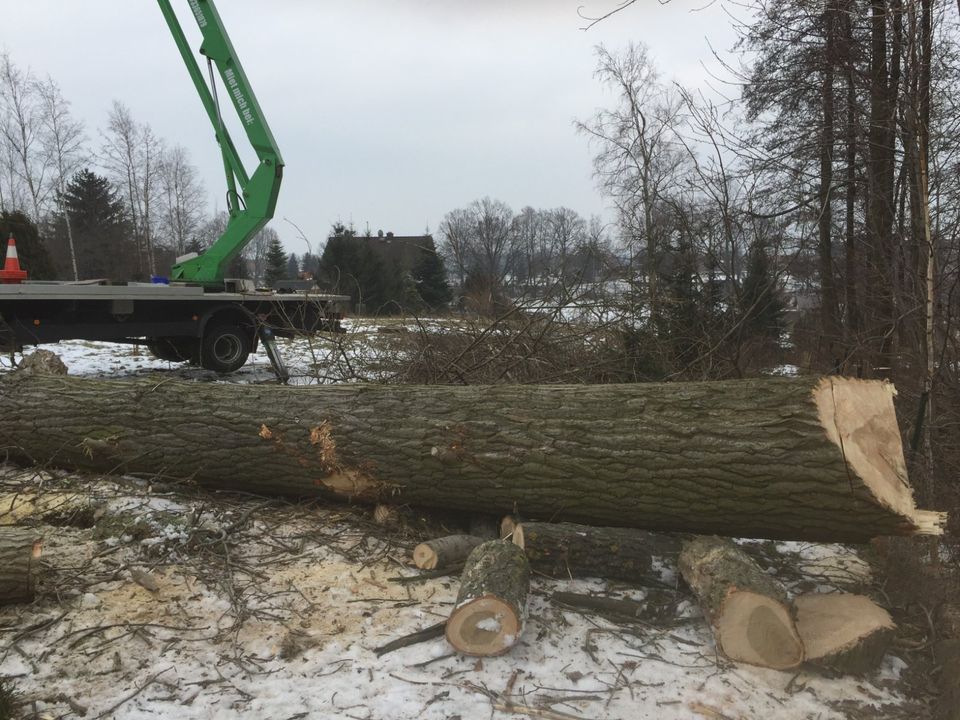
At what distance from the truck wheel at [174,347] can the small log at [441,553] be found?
5.86m

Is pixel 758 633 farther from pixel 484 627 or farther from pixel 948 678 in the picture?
pixel 484 627

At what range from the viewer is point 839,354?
586 centimetres

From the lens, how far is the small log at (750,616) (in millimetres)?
2471

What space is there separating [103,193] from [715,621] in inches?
1574

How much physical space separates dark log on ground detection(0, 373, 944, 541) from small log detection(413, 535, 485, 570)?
300 millimetres

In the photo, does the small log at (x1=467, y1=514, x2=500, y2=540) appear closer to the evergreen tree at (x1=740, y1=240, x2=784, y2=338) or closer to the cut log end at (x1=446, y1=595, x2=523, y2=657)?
the cut log end at (x1=446, y1=595, x2=523, y2=657)

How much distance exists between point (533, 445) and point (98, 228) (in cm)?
3695

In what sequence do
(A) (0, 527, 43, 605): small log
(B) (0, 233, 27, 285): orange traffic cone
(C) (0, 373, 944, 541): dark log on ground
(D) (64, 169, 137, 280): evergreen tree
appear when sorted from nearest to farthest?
(A) (0, 527, 43, 605): small log < (C) (0, 373, 944, 541): dark log on ground < (B) (0, 233, 27, 285): orange traffic cone < (D) (64, 169, 137, 280): evergreen tree

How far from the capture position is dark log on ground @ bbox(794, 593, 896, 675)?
2465 millimetres

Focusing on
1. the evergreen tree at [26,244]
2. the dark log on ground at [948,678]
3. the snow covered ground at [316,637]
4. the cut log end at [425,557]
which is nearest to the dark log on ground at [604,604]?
the snow covered ground at [316,637]

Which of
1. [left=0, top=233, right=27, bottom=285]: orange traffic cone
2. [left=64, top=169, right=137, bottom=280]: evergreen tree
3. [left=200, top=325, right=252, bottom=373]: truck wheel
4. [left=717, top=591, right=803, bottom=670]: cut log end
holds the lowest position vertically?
[left=717, top=591, right=803, bottom=670]: cut log end

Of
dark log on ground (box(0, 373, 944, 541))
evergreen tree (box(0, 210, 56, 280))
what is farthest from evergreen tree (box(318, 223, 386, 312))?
dark log on ground (box(0, 373, 944, 541))

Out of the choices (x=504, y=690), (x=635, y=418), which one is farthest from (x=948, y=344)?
(x=504, y=690)

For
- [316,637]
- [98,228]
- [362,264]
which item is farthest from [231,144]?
[98,228]
